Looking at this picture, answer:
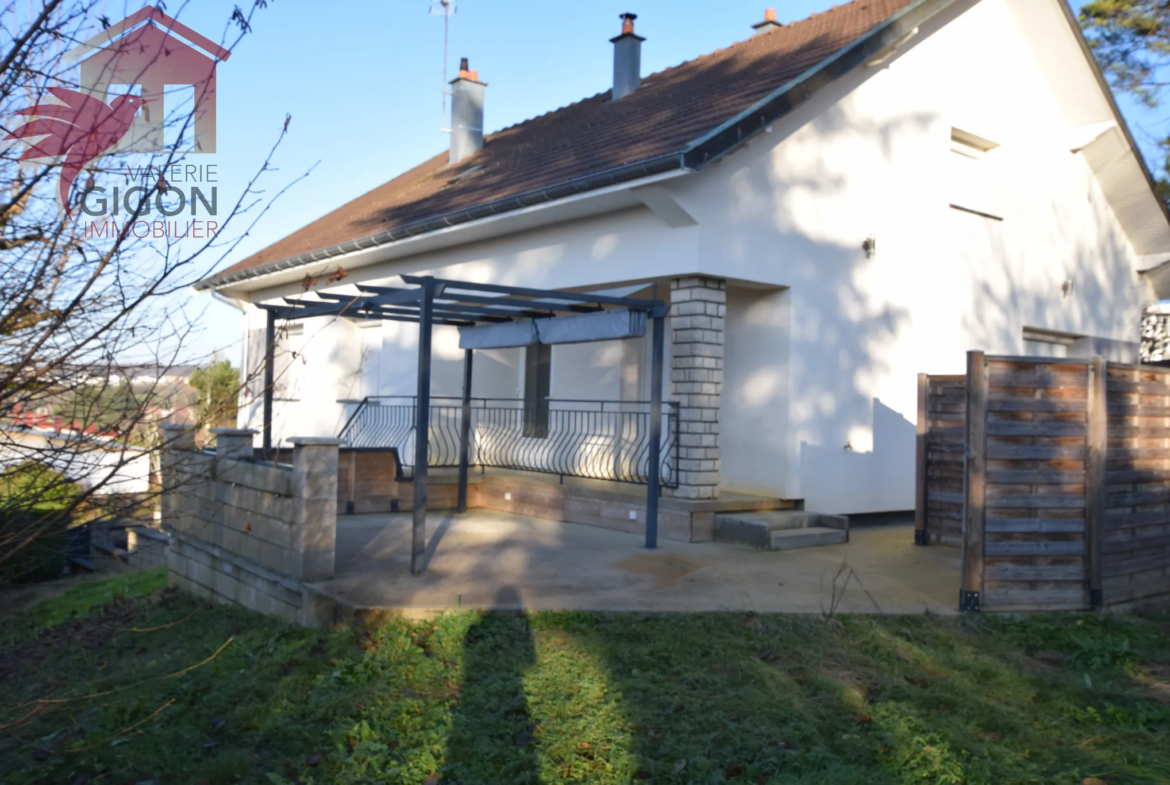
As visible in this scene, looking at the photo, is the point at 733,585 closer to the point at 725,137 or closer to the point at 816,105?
the point at 725,137

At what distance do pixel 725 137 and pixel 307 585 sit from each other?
5.06 m

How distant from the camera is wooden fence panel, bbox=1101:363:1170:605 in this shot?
626cm

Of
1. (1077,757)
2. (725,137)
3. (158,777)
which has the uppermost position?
(725,137)

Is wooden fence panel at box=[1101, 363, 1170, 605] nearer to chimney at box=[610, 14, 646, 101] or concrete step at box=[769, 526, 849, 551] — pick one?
concrete step at box=[769, 526, 849, 551]

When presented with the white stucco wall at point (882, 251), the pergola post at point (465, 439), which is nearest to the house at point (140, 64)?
the white stucco wall at point (882, 251)

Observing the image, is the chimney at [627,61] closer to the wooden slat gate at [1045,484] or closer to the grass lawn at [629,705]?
the wooden slat gate at [1045,484]

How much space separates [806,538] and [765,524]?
0.47 metres

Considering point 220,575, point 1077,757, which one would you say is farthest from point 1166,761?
point 220,575

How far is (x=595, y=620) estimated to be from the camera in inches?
226

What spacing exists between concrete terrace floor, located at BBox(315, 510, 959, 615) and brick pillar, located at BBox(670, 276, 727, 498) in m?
0.79

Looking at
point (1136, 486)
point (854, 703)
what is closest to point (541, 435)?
point (1136, 486)

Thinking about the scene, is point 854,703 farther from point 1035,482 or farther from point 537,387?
point 537,387

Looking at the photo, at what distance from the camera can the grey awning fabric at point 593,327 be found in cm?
767

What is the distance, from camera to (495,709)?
468cm
